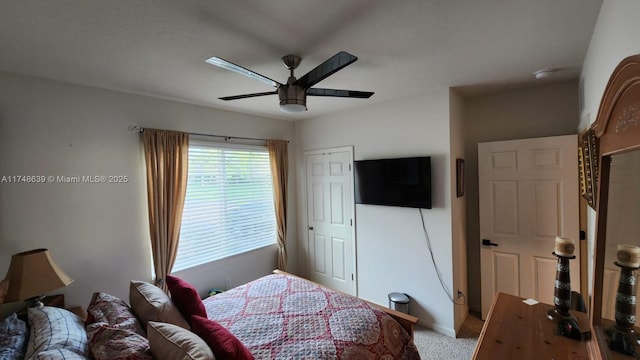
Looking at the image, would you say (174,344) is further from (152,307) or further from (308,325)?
(308,325)

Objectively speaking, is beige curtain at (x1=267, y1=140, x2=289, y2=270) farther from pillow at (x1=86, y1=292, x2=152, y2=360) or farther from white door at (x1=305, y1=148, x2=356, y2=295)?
pillow at (x1=86, y1=292, x2=152, y2=360)

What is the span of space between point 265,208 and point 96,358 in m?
2.77

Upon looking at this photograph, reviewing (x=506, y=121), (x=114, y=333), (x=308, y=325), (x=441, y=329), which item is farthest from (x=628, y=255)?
(x=506, y=121)

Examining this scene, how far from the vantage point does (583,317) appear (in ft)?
5.16

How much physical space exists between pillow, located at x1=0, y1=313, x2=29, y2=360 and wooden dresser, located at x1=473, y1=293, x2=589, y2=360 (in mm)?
2213

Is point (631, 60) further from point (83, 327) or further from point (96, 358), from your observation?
point (83, 327)

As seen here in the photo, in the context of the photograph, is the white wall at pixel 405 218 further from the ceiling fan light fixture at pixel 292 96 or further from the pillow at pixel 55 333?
the pillow at pixel 55 333

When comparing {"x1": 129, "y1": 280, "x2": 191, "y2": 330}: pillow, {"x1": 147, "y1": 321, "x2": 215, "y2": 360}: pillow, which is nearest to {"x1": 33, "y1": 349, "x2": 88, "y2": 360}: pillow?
{"x1": 147, "y1": 321, "x2": 215, "y2": 360}: pillow

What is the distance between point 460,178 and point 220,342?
2.76 m

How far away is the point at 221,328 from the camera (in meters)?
1.46

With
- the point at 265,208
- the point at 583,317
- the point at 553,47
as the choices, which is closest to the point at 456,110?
the point at 553,47

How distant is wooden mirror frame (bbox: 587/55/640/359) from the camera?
88cm

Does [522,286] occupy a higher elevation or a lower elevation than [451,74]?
lower

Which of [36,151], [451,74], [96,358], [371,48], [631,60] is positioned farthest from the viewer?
[451,74]
